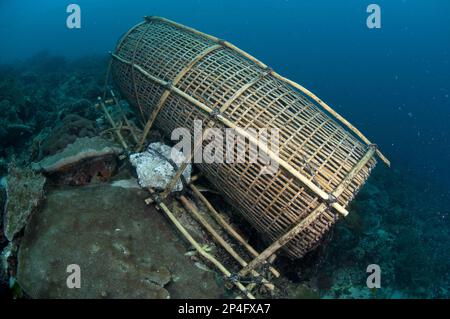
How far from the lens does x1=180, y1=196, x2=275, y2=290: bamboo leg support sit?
456cm

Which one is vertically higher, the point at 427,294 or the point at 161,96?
the point at 161,96

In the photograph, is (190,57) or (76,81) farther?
(76,81)

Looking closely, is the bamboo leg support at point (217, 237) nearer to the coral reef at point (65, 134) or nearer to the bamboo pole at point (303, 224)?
the bamboo pole at point (303, 224)

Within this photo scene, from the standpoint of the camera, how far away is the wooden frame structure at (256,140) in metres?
4.24

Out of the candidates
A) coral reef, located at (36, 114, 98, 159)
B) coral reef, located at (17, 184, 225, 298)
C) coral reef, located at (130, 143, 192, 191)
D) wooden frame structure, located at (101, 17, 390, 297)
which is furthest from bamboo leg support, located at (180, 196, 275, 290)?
coral reef, located at (36, 114, 98, 159)

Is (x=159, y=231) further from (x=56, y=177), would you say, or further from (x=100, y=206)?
(x=56, y=177)

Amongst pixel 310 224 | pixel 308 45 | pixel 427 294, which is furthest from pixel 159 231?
pixel 308 45

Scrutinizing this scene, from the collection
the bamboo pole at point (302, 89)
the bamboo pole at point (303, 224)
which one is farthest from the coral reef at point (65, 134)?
the bamboo pole at point (303, 224)

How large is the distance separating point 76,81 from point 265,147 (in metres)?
10.6

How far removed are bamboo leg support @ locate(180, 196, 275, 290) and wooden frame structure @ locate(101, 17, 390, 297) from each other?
16mm

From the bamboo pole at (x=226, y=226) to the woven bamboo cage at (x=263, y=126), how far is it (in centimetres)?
33

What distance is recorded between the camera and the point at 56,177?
490cm

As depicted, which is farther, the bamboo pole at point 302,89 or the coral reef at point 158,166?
the coral reef at point 158,166

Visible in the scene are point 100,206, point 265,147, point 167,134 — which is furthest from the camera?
point 167,134
